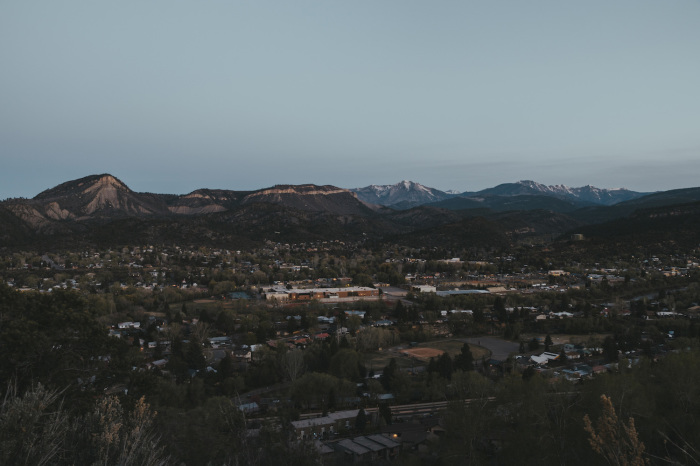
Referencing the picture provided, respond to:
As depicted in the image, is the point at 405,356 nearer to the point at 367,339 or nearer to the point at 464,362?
the point at 367,339

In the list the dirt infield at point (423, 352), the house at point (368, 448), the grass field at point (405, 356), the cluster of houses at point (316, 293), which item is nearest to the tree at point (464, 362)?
the grass field at point (405, 356)

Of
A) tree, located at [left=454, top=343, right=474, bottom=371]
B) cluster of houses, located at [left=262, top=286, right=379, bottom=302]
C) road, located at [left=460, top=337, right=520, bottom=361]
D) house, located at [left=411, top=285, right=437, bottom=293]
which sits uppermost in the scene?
tree, located at [left=454, top=343, right=474, bottom=371]

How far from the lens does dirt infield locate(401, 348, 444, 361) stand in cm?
3491

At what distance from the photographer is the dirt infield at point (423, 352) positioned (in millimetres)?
34906

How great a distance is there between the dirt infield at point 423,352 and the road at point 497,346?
12.9 feet

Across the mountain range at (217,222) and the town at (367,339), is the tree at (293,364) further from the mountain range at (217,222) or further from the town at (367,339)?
the mountain range at (217,222)

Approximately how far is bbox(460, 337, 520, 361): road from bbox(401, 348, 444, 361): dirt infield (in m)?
3.94

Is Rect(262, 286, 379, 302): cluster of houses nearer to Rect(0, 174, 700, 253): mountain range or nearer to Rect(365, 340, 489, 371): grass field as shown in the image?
Rect(365, 340, 489, 371): grass field

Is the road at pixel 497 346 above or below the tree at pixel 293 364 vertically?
below

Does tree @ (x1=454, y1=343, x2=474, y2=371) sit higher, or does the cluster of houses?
tree @ (x1=454, y1=343, x2=474, y2=371)

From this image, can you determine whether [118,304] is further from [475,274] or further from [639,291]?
[639,291]

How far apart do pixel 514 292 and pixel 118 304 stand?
147ft

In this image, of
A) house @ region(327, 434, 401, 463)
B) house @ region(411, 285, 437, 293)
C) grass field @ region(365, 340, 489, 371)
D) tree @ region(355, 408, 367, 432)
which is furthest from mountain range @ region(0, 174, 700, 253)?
house @ region(327, 434, 401, 463)

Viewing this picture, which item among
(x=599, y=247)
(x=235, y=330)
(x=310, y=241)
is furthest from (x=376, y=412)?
(x=310, y=241)
